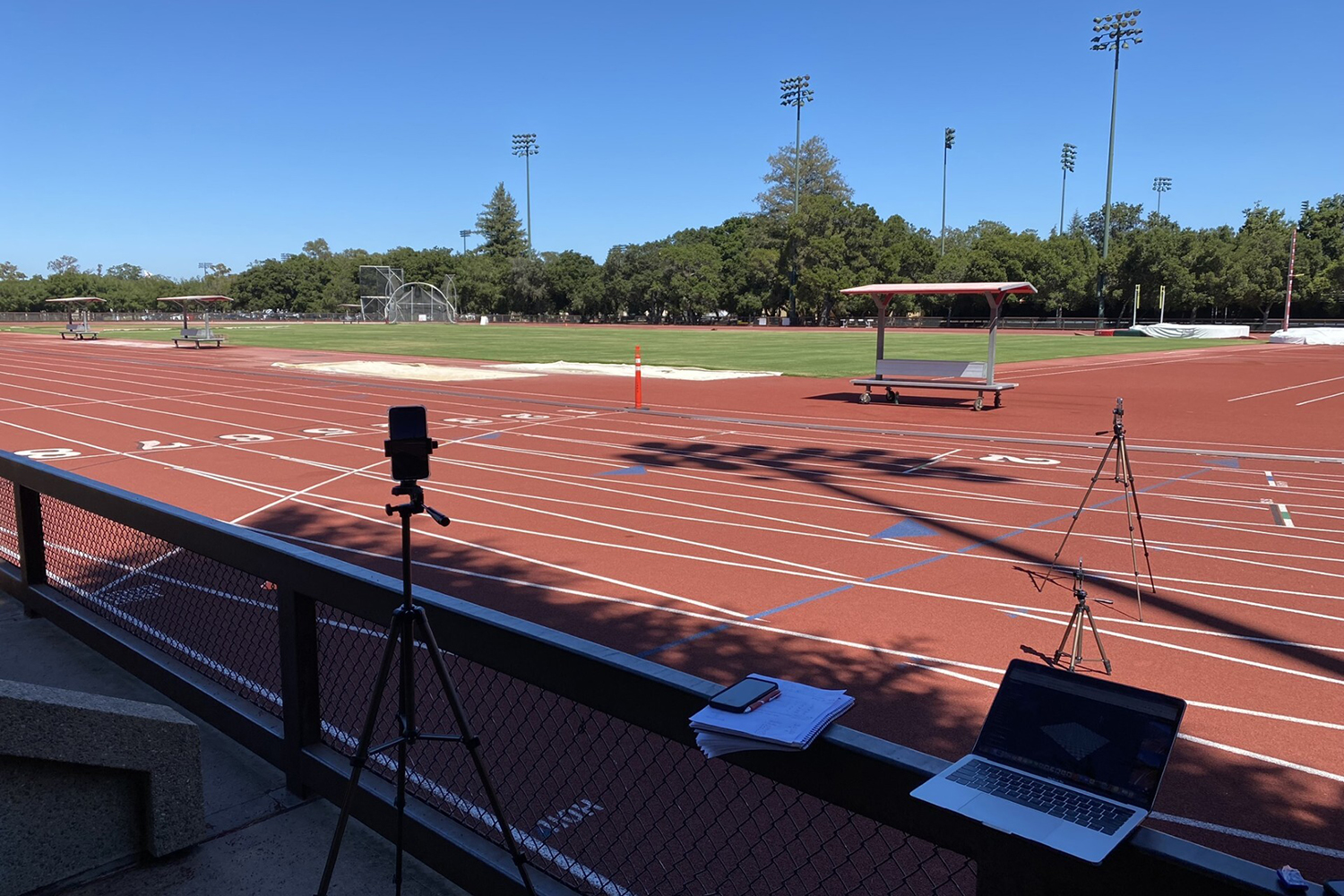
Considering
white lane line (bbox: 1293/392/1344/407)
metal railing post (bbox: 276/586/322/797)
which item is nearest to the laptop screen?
metal railing post (bbox: 276/586/322/797)

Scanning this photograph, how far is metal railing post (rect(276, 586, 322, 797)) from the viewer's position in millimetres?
3949

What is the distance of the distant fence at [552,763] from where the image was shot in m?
2.15

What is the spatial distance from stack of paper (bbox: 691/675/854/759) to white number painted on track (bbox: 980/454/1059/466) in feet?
39.6

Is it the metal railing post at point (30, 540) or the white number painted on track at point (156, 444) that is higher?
the metal railing post at point (30, 540)

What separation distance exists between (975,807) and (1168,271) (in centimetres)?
8809

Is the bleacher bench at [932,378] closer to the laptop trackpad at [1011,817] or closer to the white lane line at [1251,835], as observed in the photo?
the white lane line at [1251,835]

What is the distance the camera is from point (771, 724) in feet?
7.60

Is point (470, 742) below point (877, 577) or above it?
above

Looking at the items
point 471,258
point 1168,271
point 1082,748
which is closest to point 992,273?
point 1168,271

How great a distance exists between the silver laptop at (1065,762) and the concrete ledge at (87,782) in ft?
9.51

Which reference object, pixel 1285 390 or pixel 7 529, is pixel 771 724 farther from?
pixel 1285 390

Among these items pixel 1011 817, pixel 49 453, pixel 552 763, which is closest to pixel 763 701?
pixel 1011 817

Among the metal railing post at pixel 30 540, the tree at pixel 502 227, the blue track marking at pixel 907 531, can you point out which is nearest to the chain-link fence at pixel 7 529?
the metal railing post at pixel 30 540

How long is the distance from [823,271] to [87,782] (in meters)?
86.5
